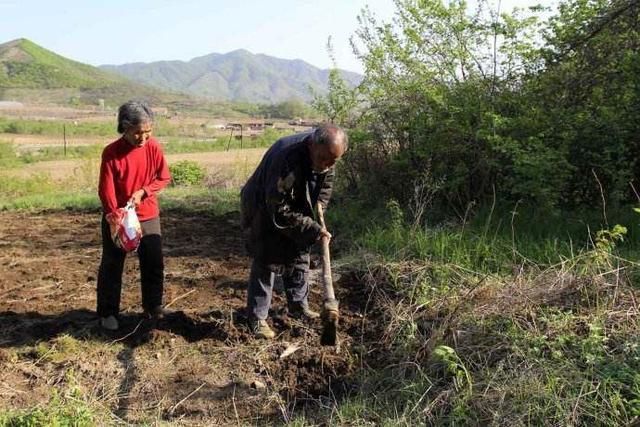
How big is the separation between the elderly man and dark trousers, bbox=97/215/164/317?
0.68 metres

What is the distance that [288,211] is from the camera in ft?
11.7

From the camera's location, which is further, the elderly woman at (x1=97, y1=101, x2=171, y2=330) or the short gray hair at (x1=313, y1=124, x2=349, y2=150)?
the elderly woman at (x1=97, y1=101, x2=171, y2=330)

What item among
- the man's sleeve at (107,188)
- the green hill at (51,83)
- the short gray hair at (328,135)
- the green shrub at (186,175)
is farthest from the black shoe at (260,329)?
the green hill at (51,83)

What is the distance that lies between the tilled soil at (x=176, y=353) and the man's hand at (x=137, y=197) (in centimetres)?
93

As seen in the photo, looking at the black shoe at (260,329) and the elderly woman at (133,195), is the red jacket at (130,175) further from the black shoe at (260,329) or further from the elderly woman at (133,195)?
the black shoe at (260,329)

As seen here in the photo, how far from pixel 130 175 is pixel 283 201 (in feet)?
3.65

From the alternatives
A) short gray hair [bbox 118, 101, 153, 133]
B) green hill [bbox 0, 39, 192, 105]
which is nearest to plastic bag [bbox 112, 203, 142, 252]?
short gray hair [bbox 118, 101, 153, 133]

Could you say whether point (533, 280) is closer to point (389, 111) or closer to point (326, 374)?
point (326, 374)

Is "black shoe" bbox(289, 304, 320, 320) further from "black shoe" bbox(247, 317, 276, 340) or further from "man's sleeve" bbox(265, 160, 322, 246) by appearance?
"man's sleeve" bbox(265, 160, 322, 246)

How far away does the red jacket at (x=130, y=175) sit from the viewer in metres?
3.75

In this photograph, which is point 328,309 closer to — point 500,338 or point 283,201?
point 283,201

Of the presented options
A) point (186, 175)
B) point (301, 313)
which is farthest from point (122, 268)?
point (186, 175)

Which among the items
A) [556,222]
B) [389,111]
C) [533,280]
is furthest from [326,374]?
[389,111]

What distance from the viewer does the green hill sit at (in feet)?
266
